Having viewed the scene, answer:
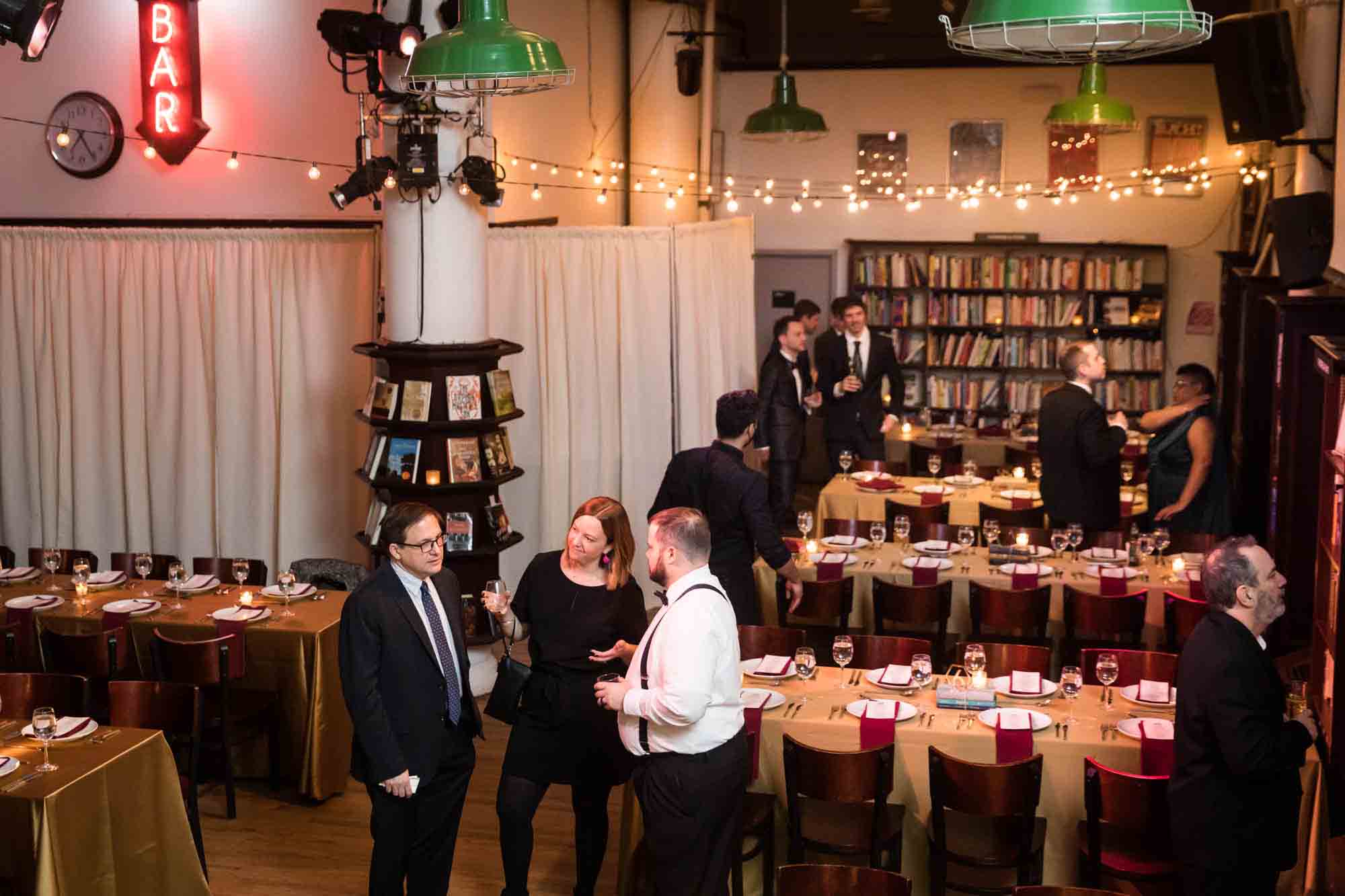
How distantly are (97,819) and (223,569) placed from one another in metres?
3.18

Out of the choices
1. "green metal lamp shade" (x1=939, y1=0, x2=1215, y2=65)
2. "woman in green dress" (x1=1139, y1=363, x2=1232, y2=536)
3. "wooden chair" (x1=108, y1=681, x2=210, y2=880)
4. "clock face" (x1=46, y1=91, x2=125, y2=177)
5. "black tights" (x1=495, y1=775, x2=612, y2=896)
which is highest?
"clock face" (x1=46, y1=91, x2=125, y2=177)

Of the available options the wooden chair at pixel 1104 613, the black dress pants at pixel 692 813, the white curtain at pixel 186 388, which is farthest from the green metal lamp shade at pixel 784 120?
the black dress pants at pixel 692 813

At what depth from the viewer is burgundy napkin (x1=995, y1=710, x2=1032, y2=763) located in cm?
524

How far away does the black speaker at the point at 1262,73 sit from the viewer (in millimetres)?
9234

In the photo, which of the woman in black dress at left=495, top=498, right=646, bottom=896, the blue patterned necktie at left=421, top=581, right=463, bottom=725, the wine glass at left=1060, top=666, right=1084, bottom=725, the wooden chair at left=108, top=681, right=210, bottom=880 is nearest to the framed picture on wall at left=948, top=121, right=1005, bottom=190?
the wine glass at left=1060, top=666, right=1084, bottom=725

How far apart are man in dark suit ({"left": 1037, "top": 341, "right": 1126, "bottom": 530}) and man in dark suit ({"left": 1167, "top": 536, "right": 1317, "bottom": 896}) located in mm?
3821

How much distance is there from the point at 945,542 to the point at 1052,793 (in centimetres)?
323

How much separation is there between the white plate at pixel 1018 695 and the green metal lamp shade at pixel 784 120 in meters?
6.00

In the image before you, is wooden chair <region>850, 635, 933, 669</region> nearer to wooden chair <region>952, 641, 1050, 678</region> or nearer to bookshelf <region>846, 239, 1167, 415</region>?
wooden chair <region>952, 641, 1050, 678</region>

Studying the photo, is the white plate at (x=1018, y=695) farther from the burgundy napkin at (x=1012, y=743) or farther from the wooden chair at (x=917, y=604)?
the wooden chair at (x=917, y=604)

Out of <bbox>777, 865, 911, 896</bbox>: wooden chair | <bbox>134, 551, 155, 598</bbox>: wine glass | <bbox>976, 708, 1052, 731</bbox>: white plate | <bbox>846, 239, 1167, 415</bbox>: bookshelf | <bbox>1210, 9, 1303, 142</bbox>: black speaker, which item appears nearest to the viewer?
<bbox>777, 865, 911, 896</bbox>: wooden chair

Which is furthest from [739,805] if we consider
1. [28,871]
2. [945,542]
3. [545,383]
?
[545,383]

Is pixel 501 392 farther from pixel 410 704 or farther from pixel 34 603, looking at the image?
pixel 410 704

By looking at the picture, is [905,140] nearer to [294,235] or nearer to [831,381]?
[831,381]
